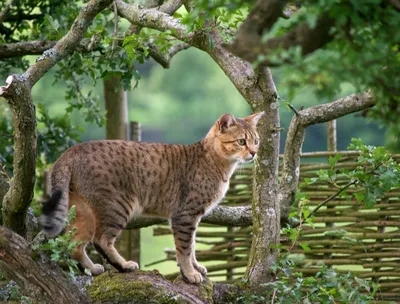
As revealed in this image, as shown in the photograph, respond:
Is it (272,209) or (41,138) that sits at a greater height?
(41,138)

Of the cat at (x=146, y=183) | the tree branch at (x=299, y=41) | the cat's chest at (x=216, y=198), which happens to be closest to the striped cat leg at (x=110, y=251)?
the cat at (x=146, y=183)

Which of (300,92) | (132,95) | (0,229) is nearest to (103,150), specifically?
(0,229)

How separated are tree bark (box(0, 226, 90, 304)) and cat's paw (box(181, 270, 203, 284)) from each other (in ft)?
2.78

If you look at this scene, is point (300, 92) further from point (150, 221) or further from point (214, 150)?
point (150, 221)

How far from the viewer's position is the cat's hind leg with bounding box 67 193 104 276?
3.95 m

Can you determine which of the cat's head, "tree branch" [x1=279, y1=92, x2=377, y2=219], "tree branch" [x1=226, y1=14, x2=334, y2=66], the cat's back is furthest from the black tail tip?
"tree branch" [x1=226, y1=14, x2=334, y2=66]

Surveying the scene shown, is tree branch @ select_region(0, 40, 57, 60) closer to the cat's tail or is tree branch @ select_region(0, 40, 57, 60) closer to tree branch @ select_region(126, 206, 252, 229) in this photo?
the cat's tail

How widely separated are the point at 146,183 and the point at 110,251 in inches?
18.7

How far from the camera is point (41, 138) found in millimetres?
5828

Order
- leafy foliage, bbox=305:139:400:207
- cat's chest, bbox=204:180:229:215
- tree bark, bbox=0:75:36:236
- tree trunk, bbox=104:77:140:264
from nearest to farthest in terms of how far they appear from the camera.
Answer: tree bark, bbox=0:75:36:236 → leafy foliage, bbox=305:139:400:207 → cat's chest, bbox=204:180:229:215 → tree trunk, bbox=104:77:140:264

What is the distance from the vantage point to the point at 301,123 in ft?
13.6

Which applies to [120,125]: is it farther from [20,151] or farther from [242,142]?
[20,151]

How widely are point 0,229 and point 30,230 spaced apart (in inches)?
53.6

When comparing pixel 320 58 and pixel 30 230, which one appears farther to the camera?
pixel 30 230
